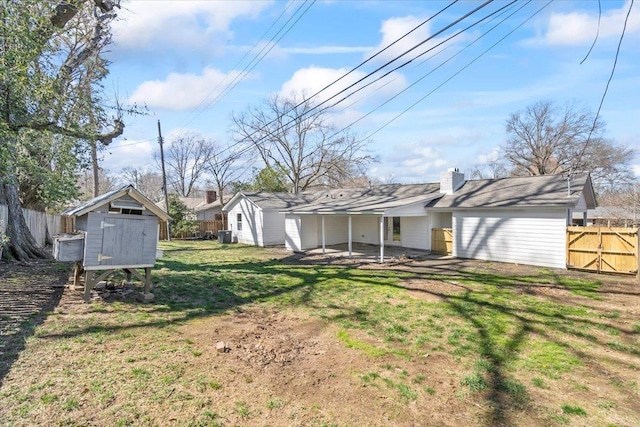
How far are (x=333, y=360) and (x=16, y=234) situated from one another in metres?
11.7

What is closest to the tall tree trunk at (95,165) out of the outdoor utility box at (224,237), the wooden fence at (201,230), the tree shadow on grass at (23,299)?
the tree shadow on grass at (23,299)

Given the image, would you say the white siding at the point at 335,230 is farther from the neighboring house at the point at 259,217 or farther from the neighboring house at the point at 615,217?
the neighboring house at the point at 615,217

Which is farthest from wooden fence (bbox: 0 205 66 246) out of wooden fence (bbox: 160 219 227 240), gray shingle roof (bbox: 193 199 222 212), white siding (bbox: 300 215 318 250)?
gray shingle roof (bbox: 193 199 222 212)

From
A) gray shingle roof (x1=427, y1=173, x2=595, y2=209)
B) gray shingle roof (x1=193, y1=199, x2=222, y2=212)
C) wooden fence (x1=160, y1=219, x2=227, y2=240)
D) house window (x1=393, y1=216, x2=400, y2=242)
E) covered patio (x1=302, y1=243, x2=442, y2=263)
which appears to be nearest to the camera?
gray shingle roof (x1=427, y1=173, x2=595, y2=209)

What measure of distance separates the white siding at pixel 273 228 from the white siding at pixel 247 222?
29cm

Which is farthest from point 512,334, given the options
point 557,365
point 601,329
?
point 601,329

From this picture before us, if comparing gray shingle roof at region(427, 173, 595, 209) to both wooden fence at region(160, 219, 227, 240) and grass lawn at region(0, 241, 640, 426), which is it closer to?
grass lawn at region(0, 241, 640, 426)

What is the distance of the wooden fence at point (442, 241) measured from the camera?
16.0m

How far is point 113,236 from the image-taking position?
714cm

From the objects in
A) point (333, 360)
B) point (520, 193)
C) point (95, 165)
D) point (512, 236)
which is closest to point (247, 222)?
point (95, 165)

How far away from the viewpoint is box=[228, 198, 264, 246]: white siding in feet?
70.2

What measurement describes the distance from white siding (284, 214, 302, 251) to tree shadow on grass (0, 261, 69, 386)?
10.1 m

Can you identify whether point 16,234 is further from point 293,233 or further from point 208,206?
point 208,206

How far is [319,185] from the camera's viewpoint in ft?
122
